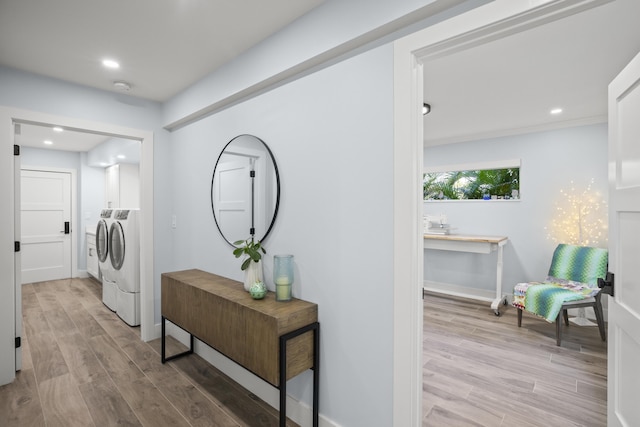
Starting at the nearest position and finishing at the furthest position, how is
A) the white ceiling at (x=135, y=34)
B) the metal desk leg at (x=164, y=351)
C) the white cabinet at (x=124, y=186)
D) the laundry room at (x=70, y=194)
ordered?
1. the white ceiling at (x=135, y=34)
2. the metal desk leg at (x=164, y=351)
3. the laundry room at (x=70, y=194)
4. the white cabinet at (x=124, y=186)

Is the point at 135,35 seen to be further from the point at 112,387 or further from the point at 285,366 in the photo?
the point at 112,387

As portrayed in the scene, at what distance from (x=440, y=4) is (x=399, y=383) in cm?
165

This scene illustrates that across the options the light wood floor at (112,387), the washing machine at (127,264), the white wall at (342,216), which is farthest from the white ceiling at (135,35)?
the light wood floor at (112,387)

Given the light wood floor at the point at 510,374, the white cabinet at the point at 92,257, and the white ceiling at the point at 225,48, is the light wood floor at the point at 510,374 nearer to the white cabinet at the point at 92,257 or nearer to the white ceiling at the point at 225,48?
the white ceiling at the point at 225,48

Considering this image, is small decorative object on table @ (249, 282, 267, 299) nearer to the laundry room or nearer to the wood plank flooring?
the wood plank flooring

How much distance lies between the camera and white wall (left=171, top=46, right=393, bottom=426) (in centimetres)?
150

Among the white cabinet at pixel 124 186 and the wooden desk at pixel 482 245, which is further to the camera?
the white cabinet at pixel 124 186

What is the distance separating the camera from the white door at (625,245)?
121 cm

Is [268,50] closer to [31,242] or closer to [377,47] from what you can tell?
[377,47]

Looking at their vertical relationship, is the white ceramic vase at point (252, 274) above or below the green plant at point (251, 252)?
below

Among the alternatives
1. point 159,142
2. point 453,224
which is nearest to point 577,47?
point 453,224

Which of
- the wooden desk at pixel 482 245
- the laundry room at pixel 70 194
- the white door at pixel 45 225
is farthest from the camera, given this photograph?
the white door at pixel 45 225

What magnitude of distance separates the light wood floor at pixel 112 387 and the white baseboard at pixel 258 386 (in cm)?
5

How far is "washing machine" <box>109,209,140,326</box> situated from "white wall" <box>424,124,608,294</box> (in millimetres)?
4060
